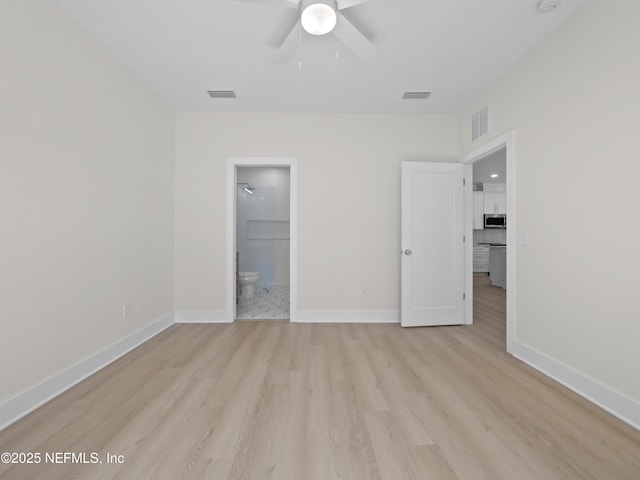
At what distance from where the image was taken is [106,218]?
2346mm

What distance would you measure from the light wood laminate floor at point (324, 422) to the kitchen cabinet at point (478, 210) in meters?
5.25

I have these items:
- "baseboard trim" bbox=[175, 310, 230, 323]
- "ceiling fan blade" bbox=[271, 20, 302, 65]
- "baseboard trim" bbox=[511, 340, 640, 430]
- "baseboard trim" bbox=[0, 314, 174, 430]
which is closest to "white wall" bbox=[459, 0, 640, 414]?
"baseboard trim" bbox=[511, 340, 640, 430]

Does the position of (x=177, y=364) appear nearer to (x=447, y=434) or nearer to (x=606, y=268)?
(x=447, y=434)

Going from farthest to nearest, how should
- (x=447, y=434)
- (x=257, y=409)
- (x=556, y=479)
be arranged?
(x=257, y=409) < (x=447, y=434) < (x=556, y=479)

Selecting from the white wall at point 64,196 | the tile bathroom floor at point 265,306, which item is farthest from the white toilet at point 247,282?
the white wall at point 64,196

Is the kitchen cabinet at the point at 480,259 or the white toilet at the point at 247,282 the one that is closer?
the white toilet at the point at 247,282

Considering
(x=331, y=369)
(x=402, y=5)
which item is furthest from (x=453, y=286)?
(x=402, y=5)

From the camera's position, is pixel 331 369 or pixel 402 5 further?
pixel 331 369

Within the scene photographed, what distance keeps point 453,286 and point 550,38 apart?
2.53 meters

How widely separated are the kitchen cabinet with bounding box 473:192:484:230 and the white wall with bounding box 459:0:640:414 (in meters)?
4.90

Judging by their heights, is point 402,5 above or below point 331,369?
above

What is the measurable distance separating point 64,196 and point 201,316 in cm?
205

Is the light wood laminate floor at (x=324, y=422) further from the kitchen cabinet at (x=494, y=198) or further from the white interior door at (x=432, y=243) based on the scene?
the kitchen cabinet at (x=494, y=198)

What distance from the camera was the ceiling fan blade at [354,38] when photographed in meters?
1.82
